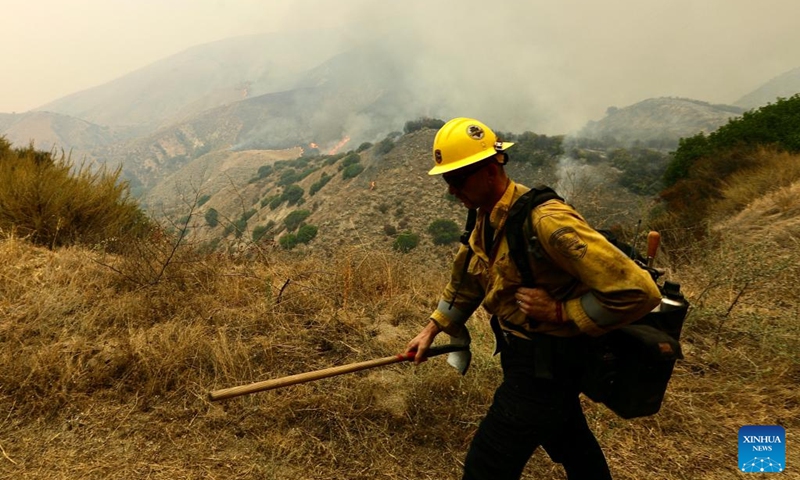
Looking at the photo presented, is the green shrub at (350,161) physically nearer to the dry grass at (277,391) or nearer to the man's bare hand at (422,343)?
the dry grass at (277,391)

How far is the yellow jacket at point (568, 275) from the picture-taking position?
1273 mm

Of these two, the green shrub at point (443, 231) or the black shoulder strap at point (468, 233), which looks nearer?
the black shoulder strap at point (468, 233)

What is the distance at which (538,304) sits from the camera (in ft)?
4.63

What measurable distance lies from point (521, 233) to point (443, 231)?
40286mm

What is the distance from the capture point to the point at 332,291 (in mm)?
4184

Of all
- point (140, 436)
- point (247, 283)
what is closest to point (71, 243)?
point (247, 283)

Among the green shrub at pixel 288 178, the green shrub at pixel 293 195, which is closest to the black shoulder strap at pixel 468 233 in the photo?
the green shrub at pixel 293 195

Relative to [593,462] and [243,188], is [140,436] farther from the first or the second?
[243,188]

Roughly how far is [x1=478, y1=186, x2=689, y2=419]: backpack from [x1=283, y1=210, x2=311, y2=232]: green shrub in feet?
159

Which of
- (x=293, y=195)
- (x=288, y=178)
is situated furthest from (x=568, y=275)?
(x=288, y=178)

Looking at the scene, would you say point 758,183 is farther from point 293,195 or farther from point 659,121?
point 659,121

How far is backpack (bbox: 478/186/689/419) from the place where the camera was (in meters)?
1.42

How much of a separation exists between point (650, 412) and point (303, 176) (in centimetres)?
7527

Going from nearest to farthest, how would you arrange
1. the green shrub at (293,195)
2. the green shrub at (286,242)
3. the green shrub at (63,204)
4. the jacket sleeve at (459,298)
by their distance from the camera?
the jacket sleeve at (459,298) → the green shrub at (63,204) → the green shrub at (286,242) → the green shrub at (293,195)
